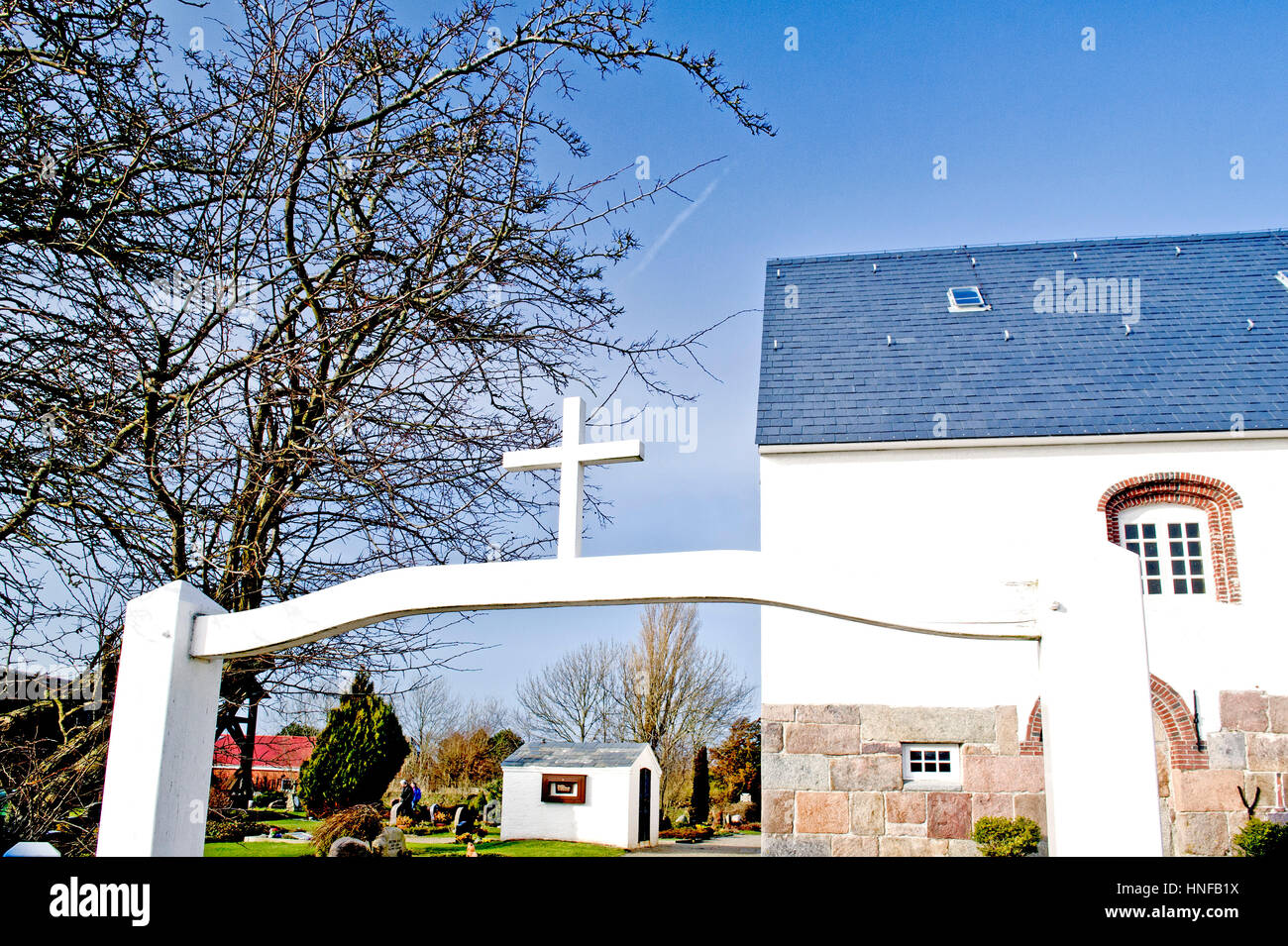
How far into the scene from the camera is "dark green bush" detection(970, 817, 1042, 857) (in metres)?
9.59

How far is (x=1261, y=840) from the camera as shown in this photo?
9.22m

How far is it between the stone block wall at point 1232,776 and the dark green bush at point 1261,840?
264 millimetres

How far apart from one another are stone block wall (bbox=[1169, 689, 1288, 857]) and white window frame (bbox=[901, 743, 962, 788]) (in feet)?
7.50

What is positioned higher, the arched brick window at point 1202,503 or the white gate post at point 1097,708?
the arched brick window at point 1202,503

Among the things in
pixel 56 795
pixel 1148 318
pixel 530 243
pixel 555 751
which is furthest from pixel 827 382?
pixel 555 751

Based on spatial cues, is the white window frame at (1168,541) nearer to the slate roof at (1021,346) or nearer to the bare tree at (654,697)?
the slate roof at (1021,346)

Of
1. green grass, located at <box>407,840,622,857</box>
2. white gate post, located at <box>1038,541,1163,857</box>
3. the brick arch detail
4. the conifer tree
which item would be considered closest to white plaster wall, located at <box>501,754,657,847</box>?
green grass, located at <box>407,840,622,857</box>

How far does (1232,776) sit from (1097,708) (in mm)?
9645

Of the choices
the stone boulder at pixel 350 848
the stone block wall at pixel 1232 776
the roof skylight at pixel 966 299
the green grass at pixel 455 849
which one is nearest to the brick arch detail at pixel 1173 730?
the stone block wall at pixel 1232 776

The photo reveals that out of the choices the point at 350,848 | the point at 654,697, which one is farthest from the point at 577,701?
the point at 350,848

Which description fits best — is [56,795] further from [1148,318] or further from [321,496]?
[1148,318]

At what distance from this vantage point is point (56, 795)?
13.3 ft

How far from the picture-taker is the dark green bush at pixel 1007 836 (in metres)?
9.59

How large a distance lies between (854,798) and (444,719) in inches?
691
